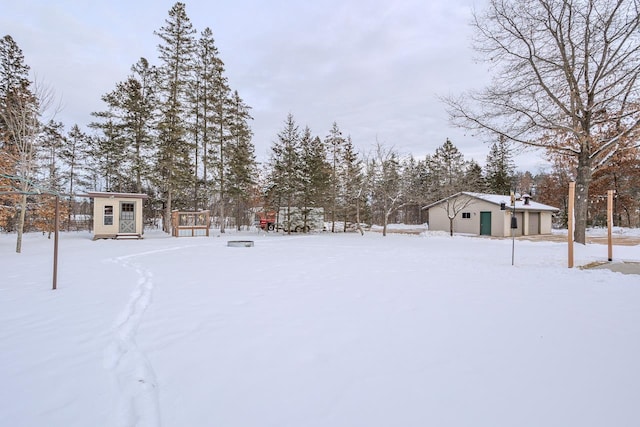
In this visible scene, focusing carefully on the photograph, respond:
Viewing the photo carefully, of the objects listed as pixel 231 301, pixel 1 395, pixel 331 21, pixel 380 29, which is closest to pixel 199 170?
pixel 331 21

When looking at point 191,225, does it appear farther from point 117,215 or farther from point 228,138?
point 228,138

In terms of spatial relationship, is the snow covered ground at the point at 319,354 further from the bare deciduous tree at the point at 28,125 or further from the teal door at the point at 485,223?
the teal door at the point at 485,223

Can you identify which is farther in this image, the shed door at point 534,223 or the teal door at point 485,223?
the shed door at point 534,223

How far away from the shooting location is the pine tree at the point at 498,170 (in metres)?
33.7

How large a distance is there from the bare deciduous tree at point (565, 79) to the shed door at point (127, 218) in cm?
1644

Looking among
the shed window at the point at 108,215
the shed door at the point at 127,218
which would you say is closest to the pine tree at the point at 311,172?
the shed door at the point at 127,218

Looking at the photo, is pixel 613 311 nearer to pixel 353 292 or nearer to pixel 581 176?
pixel 353 292

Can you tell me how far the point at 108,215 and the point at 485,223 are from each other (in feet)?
78.0

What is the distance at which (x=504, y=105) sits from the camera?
39.7 feet

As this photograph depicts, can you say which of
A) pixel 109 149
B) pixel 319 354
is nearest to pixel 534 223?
pixel 319 354

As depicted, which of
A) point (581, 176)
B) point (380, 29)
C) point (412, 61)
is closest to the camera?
point (581, 176)

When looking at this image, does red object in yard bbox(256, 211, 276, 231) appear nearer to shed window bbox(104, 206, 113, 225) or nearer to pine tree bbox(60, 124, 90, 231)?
shed window bbox(104, 206, 113, 225)

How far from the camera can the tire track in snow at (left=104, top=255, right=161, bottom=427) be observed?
191 cm

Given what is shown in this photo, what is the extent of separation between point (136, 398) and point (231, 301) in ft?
7.84
